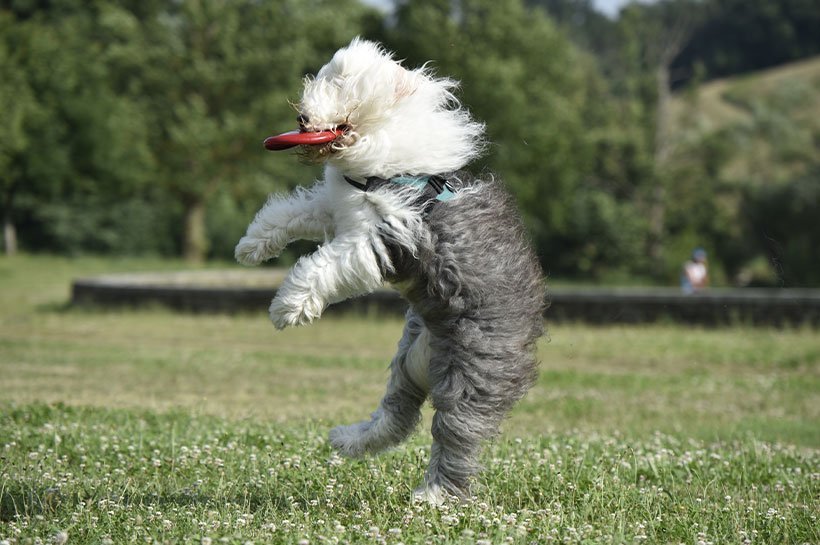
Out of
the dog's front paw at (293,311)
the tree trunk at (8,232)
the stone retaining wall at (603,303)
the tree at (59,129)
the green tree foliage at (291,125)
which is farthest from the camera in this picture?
the tree trunk at (8,232)

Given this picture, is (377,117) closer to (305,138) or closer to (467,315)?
(305,138)

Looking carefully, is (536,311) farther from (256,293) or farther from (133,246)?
(133,246)

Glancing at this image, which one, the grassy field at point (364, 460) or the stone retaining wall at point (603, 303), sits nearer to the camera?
the grassy field at point (364, 460)

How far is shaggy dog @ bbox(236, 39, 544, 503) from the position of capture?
4316 mm

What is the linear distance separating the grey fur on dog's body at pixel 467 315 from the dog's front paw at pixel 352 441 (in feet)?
1.44

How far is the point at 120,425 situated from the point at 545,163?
1291 inches

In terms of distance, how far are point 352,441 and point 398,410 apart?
0.29 m

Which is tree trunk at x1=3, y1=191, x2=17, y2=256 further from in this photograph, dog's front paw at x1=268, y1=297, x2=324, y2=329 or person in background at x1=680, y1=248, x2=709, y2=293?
dog's front paw at x1=268, y1=297, x2=324, y2=329

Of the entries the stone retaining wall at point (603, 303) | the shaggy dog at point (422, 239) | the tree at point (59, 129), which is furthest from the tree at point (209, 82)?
the shaggy dog at point (422, 239)

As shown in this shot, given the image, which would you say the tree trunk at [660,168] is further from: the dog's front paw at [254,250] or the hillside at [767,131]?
the dog's front paw at [254,250]

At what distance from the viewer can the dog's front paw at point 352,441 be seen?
4.96 meters

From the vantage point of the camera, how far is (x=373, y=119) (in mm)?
4406

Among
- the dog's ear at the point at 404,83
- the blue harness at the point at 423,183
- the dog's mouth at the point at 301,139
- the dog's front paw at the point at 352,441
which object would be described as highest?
the dog's ear at the point at 404,83

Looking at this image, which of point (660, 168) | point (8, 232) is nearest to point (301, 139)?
point (660, 168)
